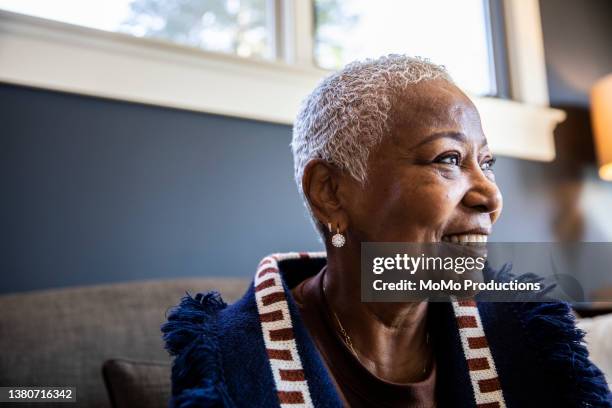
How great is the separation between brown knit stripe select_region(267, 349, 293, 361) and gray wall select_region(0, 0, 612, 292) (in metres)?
0.65

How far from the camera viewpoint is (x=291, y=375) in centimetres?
A: 80

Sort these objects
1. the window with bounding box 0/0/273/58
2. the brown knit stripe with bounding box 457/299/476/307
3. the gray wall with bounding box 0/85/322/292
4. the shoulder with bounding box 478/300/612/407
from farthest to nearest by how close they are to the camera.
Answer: the window with bounding box 0/0/273/58 → the gray wall with bounding box 0/85/322/292 → the brown knit stripe with bounding box 457/299/476/307 → the shoulder with bounding box 478/300/612/407

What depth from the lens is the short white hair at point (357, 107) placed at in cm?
87

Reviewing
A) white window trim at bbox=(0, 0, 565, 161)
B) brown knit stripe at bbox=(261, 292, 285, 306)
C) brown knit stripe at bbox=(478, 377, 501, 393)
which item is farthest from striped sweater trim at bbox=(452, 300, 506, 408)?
white window trim at bbox=(0, 0, 565, 161)

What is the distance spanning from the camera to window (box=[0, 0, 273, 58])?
143 cm

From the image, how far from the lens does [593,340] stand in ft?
4.07

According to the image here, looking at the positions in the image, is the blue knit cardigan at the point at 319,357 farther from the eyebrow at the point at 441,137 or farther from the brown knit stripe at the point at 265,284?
the eyebrow at the point at 441,137

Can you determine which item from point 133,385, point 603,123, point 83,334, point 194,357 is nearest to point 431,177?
point 194,357

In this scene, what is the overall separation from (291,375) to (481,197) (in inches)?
13.2

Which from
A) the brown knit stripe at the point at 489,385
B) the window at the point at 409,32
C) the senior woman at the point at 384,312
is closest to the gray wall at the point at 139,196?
the window at the point at 409,32

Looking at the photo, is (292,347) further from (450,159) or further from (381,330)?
(450,159)

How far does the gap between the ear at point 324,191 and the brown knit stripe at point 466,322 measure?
0.22 m

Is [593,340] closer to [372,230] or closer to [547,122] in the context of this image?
[372,230]

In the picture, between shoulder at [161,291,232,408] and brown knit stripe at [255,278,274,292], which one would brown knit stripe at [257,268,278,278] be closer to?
brown knit stripe at [255,278,274,292]
